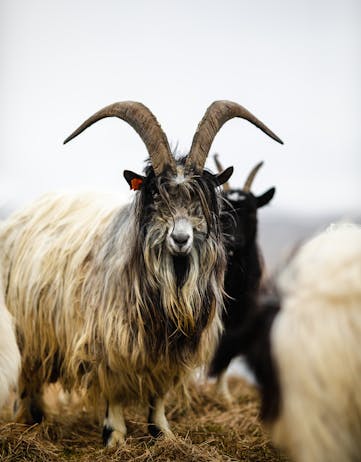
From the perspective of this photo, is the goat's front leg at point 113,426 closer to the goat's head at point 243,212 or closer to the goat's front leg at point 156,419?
the goat's front leg at point 156,419

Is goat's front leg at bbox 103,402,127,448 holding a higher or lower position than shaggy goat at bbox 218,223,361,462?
lower

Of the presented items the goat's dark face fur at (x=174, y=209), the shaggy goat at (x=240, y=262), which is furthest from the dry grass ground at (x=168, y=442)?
the goat's dark face fur at (x=174, y=209)

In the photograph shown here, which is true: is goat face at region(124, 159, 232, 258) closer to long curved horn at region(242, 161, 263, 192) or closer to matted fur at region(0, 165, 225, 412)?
matted fur at region(0, 165, 225, 412)

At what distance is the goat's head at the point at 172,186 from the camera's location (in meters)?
4.96

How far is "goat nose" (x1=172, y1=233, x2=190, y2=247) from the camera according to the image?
4.77 meters

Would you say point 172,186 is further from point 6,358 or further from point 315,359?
point 315,359

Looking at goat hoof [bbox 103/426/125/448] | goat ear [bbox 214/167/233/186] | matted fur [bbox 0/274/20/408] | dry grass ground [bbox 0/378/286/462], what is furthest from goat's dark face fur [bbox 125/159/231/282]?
goat hoof [bbox 103/426/125/448]

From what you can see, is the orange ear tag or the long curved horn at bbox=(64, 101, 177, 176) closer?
the long curved horn at bbox=(64, 101, 177, 176)

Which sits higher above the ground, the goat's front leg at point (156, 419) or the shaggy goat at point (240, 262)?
the shaggy goat at point (240, 262)

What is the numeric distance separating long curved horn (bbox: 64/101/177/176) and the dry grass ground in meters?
2.19

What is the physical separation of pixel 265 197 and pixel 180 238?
336 centimetres

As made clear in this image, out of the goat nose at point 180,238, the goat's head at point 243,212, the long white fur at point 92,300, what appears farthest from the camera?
the goat's head at point 243,212

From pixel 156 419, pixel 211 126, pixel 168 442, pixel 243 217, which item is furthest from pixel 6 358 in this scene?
pixel 243 217

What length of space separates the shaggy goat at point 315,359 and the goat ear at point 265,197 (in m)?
4.64
